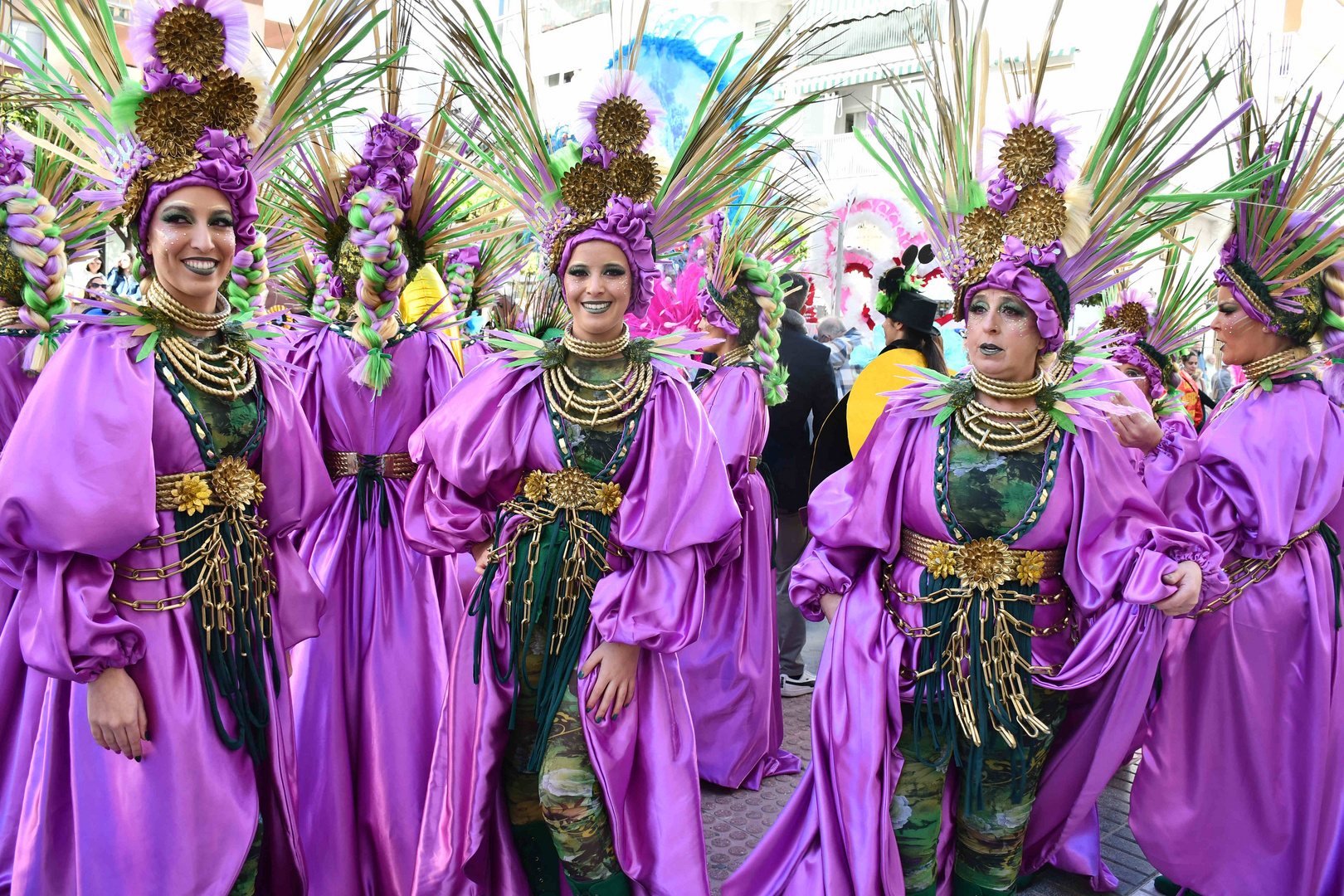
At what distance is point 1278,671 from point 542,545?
246 cm

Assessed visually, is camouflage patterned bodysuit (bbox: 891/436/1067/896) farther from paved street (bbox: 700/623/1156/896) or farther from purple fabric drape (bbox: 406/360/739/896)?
paved street (bbox: 700/623/1156/896)

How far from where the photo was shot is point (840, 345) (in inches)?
328

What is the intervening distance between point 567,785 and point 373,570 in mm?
1125

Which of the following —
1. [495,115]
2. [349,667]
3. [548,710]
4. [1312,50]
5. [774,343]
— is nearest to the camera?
[548,710]

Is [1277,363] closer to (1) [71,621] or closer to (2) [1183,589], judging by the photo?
(2) [1183,589]

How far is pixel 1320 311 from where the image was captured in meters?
3.18

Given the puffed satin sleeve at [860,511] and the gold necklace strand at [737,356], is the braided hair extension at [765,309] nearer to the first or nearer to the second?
the gold necklace strand at [737,356]

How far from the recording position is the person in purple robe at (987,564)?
2629 millimetres

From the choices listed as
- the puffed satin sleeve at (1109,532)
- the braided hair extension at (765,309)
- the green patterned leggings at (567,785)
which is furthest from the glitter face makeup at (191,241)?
the braided hair extension at (765,309)

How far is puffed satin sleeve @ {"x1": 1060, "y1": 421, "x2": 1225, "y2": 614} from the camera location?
2623 mm

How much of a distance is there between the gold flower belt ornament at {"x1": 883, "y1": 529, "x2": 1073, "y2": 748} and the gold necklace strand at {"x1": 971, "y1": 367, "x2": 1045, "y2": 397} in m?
0.41

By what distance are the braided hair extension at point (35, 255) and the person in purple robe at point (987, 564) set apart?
278 cm

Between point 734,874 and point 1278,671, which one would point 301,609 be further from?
point 1278,671

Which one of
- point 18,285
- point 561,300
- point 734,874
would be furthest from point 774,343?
point 18,285
